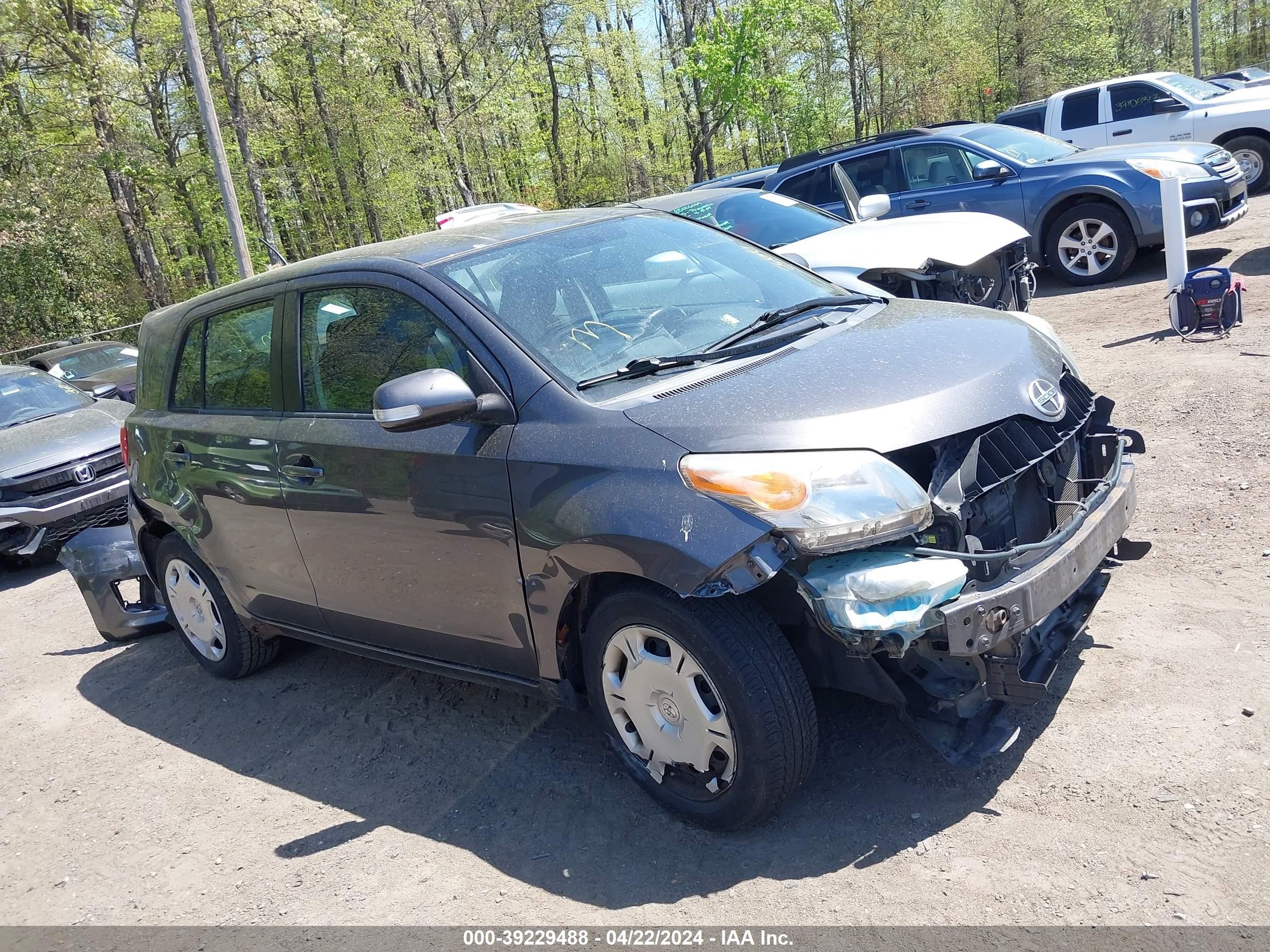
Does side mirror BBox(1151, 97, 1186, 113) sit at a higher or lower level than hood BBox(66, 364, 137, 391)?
higher

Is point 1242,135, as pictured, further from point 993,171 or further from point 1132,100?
point 993,171

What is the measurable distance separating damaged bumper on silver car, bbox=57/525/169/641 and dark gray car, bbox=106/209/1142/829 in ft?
5.60

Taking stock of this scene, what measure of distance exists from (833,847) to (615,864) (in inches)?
25.7

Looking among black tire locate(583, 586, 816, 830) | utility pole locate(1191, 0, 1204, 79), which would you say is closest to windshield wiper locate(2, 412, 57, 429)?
black tire locate(583, 586, 816, 830)

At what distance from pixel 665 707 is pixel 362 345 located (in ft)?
5.82

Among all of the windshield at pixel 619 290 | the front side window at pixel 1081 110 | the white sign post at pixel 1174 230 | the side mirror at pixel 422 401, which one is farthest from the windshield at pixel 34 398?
the front side window at pixel 1081 110

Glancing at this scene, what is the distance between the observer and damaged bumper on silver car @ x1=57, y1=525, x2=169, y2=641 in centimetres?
571

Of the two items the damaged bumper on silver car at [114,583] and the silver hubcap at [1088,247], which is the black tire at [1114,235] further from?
the damaged bumper on silver car at [114,583]

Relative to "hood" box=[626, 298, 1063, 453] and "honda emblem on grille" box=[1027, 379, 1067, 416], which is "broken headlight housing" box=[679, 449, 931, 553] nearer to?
"hood" box=[626, 298, 1063, 453]

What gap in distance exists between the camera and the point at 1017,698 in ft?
9.37

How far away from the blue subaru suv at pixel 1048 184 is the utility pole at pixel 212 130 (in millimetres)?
8700

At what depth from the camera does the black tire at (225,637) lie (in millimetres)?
4914

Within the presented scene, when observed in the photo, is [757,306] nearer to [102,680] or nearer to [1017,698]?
[1017,698]

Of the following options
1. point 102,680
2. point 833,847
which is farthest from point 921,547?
point 102,680
